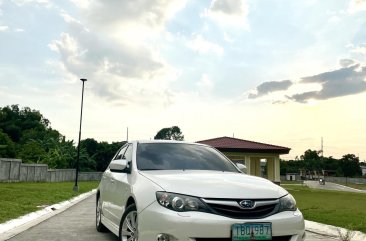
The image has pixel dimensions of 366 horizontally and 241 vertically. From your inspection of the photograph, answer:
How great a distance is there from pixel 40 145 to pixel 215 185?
3048 inches

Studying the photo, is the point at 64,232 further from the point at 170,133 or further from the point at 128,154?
the point at 170,133

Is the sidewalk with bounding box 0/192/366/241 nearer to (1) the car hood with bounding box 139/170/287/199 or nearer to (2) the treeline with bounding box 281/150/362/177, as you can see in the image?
(1) the car hood with bounding box 139/170/287/199

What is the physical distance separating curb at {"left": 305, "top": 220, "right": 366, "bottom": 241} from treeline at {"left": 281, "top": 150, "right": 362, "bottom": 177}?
117 metres

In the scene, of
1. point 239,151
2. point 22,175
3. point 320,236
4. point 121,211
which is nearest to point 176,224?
point 121,211

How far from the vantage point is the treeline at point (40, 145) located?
230 ft

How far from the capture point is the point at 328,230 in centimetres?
940

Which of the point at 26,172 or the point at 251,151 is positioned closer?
the point at 251,151

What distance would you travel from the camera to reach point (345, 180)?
10694 cm

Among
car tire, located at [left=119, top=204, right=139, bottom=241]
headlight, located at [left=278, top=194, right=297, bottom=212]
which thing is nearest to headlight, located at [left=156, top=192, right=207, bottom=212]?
car tire, located at [left=119, top=204, right=139, bottom=241]

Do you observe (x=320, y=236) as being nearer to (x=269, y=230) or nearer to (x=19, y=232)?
(x=269, y=230)

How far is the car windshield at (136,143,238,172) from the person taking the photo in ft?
20.6

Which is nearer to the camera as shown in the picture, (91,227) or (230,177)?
(230,177)


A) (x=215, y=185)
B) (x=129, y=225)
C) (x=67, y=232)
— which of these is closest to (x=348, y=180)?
(x=67, y=232)

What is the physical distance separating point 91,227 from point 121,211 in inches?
150
